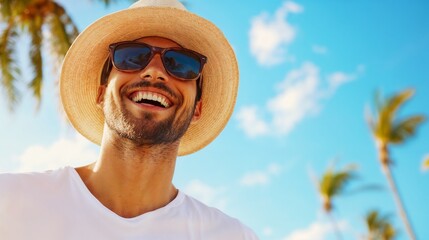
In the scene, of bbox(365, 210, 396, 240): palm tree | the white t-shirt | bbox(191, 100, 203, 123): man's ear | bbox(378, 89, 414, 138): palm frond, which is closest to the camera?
the white t-shirt

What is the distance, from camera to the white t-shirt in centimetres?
212

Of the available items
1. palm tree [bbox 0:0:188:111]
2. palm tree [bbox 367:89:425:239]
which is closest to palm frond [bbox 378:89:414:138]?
palm tree [bbox 367:89:425:239]

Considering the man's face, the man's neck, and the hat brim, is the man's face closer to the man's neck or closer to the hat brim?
the man's neck

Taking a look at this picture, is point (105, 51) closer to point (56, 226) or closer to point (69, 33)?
point (56, 226)

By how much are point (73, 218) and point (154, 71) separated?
3.35 ft

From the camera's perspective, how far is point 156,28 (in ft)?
10.1

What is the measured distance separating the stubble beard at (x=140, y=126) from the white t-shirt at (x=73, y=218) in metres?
0.36

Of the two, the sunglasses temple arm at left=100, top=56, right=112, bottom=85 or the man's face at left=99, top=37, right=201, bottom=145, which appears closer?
the man's face at left=99, top=37, right=201, bottom=145

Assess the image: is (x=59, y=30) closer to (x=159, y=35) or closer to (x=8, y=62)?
(x=8, y=62)

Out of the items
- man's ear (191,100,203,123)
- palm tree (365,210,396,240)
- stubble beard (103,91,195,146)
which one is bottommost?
stubble beard (103,91,195,146)

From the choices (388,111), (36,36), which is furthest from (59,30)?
(388,111)

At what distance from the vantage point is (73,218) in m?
2.22

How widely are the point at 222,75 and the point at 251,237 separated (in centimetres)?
127

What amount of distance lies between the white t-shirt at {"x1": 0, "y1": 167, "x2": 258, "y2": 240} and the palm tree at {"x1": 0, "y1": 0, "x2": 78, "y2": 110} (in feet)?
33.2
